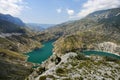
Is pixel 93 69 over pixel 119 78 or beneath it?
over

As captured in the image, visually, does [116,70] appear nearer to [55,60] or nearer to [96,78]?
[96,78]

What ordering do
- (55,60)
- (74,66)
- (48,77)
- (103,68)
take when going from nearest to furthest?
1. (48,77)
2. (74,66)
3. (103,68)
4. (55,60)

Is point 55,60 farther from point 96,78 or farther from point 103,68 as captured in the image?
point 96,78

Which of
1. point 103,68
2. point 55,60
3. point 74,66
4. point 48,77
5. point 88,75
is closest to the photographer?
point 48,77

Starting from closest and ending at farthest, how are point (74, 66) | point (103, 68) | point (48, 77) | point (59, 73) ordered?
point (48, 77) < point (59, 73) < point (74, 66) < point (103, 68)

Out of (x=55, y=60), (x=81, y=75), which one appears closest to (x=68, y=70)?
(x=81, y=75)

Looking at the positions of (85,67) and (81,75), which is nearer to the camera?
(81,75)

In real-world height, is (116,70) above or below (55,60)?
below

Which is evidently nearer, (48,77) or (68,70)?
(48,77)

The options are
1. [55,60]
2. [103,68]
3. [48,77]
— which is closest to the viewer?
[48,77]
